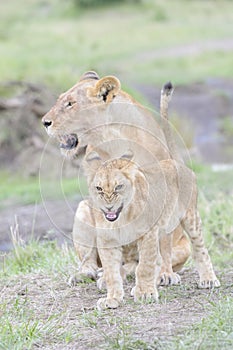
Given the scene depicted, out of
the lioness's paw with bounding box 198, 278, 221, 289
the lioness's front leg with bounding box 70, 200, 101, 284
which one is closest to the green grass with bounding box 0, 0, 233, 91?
the lioness's front leg with bounding box 70, 200, 101, 284

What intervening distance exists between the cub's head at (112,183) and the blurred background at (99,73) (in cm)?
87

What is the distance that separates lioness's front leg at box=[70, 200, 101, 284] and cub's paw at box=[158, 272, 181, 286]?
0.44 metres

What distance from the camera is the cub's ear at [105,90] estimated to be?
18.5ft

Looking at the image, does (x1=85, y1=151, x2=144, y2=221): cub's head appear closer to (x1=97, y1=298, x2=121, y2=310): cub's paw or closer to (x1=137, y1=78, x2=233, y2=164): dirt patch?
(x1=97, y1=298, x2=121, y2=310): cub's paw

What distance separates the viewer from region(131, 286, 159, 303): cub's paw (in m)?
5.23

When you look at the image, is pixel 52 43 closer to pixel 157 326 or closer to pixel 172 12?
pixel 172 12

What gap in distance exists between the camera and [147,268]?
521 centimetres

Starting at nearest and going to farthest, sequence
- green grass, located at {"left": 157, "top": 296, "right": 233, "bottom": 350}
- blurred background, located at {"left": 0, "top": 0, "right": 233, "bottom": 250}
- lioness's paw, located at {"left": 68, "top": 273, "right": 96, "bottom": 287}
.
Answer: green grass, located at {"left": 157, "top": 296, "right": 233, "bottom": 350} < lioness's paw, located at {"left": 68, "top": 273, "right": 96, "bottom": 287} < blurred background, located at {"left": 0, "top": 0, "right": 233, "bottom": 250}

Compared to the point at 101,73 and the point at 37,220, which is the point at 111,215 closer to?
the point at 37,220

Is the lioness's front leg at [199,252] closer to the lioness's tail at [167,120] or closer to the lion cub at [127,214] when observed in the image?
the lion cub at [127,214]

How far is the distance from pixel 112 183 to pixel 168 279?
1.05m

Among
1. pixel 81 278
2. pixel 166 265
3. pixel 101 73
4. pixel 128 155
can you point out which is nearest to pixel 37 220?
pixel 81 278

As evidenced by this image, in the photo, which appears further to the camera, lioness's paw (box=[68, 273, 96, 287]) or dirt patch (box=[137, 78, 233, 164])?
dirt patch (box=[137, 78, 233, 164])

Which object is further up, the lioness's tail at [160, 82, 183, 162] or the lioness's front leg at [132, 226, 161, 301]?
the lioness's tail at [160, 82, 183, 162]
